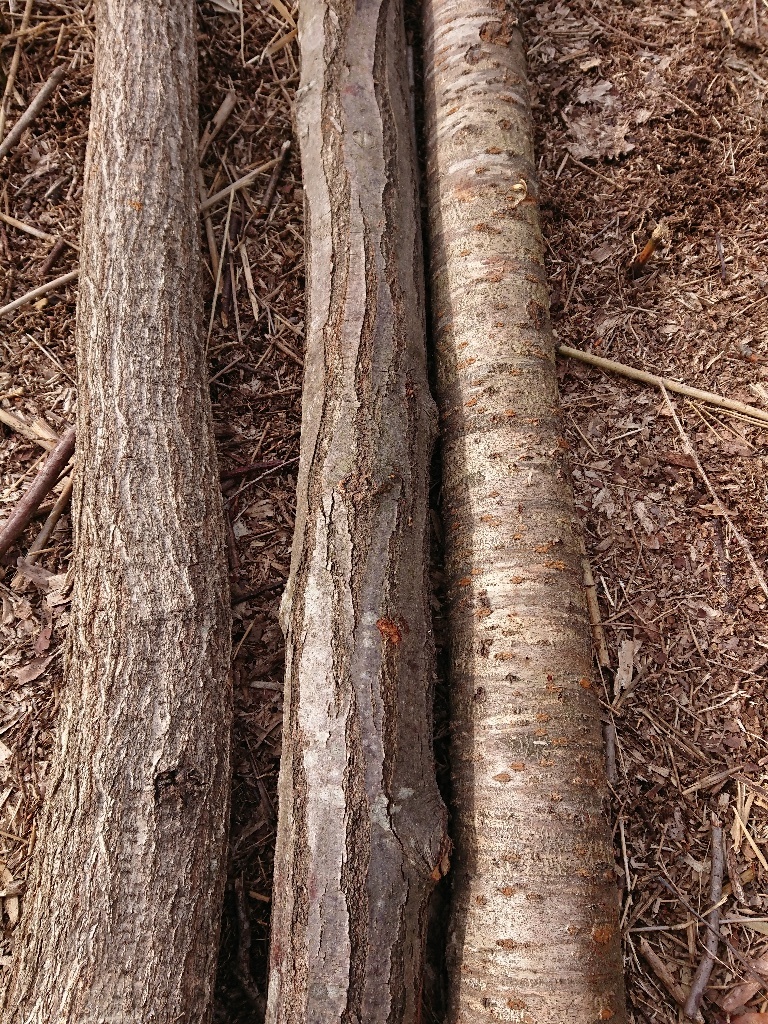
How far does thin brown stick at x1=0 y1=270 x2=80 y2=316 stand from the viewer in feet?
9.14

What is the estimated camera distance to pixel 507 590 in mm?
2174

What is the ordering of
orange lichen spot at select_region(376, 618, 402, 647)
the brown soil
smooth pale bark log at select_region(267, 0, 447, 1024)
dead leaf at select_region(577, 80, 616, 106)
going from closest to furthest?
smooth pale bark log at select_region(267, 0, 447, 1024), orange lichen spot at select_region(376, 618, 402, 647), the brown soil, dead leaf at select_region(577, 80, 616, 106)

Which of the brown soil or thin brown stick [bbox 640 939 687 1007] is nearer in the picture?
thin brown stick [bbox 640 939 687 1007]

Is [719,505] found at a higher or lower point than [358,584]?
higher

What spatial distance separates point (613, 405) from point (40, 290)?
234cm

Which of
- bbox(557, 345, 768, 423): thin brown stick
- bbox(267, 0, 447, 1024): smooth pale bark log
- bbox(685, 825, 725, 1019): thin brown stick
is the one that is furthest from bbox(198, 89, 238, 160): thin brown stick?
bbox(685, 825, 725, 1019): thin brown stick

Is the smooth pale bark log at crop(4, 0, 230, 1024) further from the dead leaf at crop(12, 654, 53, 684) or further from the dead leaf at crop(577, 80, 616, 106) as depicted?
the dead leaf at crop(577, 80, 616, 106)

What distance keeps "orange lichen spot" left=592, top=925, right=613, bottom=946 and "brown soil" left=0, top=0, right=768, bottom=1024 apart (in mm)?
353

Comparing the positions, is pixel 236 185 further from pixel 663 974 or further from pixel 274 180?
pixel 663 974

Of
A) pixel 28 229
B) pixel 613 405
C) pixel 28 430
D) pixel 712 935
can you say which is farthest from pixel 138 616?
pixel 712 935

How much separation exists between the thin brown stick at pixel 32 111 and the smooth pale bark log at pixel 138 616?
35cm

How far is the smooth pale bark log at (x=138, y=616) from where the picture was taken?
1.87 m

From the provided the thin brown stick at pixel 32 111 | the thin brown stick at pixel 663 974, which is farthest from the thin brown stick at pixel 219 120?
the thin brown stick at pixel 663 974

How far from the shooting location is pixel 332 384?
7.53ft
